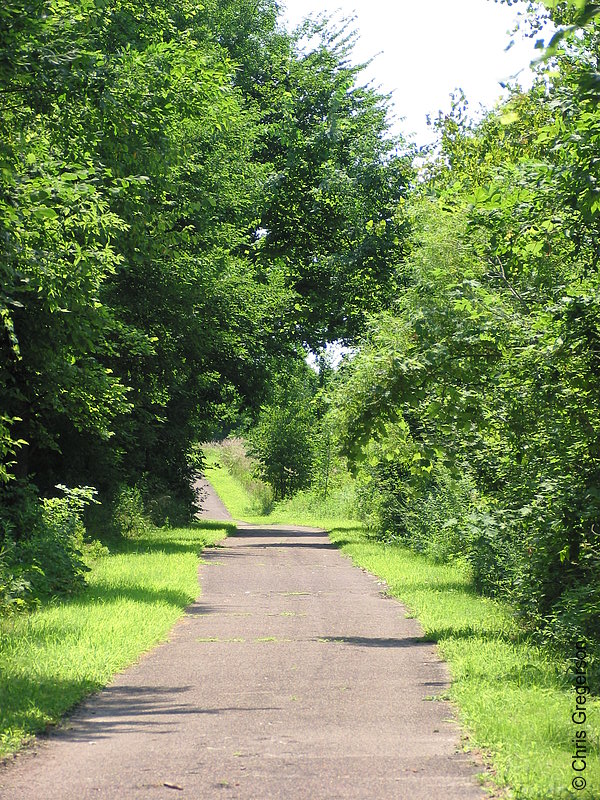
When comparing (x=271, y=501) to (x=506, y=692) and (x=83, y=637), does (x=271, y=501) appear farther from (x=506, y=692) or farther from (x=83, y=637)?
(x=506, y=692)

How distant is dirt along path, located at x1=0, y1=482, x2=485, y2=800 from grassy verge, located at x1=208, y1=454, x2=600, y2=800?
25 centimetres

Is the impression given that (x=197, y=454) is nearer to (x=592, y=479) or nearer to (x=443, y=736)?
(x=592, y=479)

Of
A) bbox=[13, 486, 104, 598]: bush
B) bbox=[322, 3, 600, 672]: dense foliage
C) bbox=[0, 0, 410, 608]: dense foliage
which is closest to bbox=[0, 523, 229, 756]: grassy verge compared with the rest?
bbox=[13, 486, 104, 598]: bush

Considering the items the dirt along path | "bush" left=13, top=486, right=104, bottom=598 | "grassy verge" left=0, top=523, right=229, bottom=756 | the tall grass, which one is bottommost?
the dirt along path

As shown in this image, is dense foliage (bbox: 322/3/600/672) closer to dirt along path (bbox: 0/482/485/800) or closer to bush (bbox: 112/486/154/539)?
dirt along path (bbox: 0/482/485/800)

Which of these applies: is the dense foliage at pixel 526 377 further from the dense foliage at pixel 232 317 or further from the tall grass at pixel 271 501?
the tall grass at pixel 271 501

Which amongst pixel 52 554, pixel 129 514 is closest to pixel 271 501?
pixel 129 514

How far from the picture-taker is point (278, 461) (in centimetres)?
5869

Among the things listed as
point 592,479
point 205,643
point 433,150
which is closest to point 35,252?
point 205,643

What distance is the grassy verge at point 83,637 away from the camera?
9.28 m

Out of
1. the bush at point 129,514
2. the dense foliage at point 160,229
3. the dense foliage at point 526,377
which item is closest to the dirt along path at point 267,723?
the dense foliage at point 526,377

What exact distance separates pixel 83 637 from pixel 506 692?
5.08m

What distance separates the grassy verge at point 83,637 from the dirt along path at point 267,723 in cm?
25

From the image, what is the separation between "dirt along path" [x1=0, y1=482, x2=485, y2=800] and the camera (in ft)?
22.9
